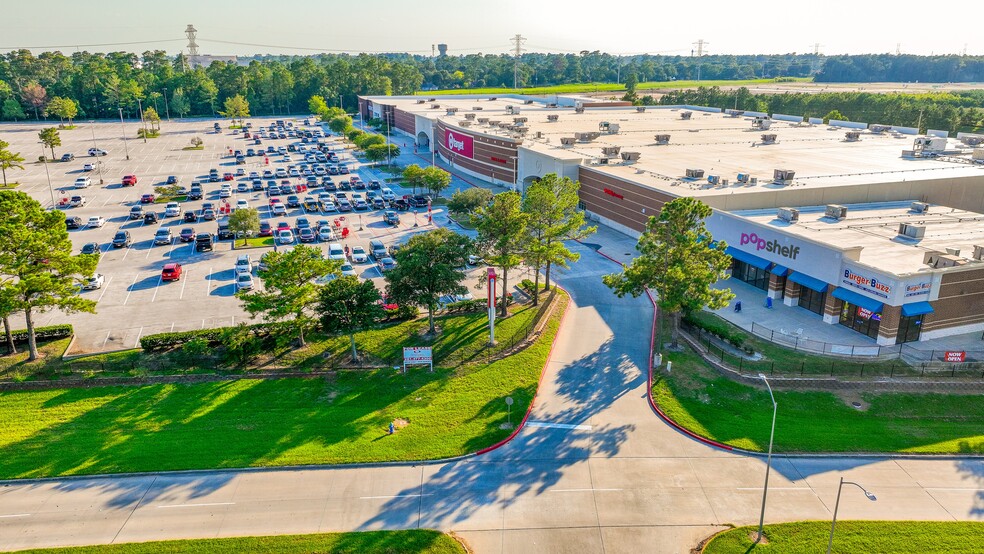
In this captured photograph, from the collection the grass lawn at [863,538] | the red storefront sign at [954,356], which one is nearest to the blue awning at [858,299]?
the red storefront sign at [954,356]

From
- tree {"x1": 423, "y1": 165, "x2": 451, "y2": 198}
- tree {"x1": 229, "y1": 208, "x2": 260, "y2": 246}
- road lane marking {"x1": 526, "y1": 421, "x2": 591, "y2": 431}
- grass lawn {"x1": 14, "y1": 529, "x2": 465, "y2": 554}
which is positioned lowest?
grass lawn {"x1": 14, "y1": 529, "x2": 465, "y2": 554}

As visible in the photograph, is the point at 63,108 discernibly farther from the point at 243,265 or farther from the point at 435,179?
the point at 243,265

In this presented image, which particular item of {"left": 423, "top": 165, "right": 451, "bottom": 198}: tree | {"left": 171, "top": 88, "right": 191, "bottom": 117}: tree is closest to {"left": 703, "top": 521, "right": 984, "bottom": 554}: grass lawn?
{"left": 423, "top": 165, "right": 451, "bottom": 198}: tree

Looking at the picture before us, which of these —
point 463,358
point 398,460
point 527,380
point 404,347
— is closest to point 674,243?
point 527,380

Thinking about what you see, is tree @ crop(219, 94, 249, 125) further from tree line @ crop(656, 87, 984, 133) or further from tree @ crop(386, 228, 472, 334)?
tree @ crop(386, 228, 472, 334)

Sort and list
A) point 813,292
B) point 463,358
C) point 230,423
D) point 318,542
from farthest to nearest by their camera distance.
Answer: point 813,292, point 463,358, point 230,423, point 318,542

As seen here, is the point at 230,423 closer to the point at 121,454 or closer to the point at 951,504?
the point at 121,454

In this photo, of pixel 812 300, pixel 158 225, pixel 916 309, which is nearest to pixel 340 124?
pixel 158 225
